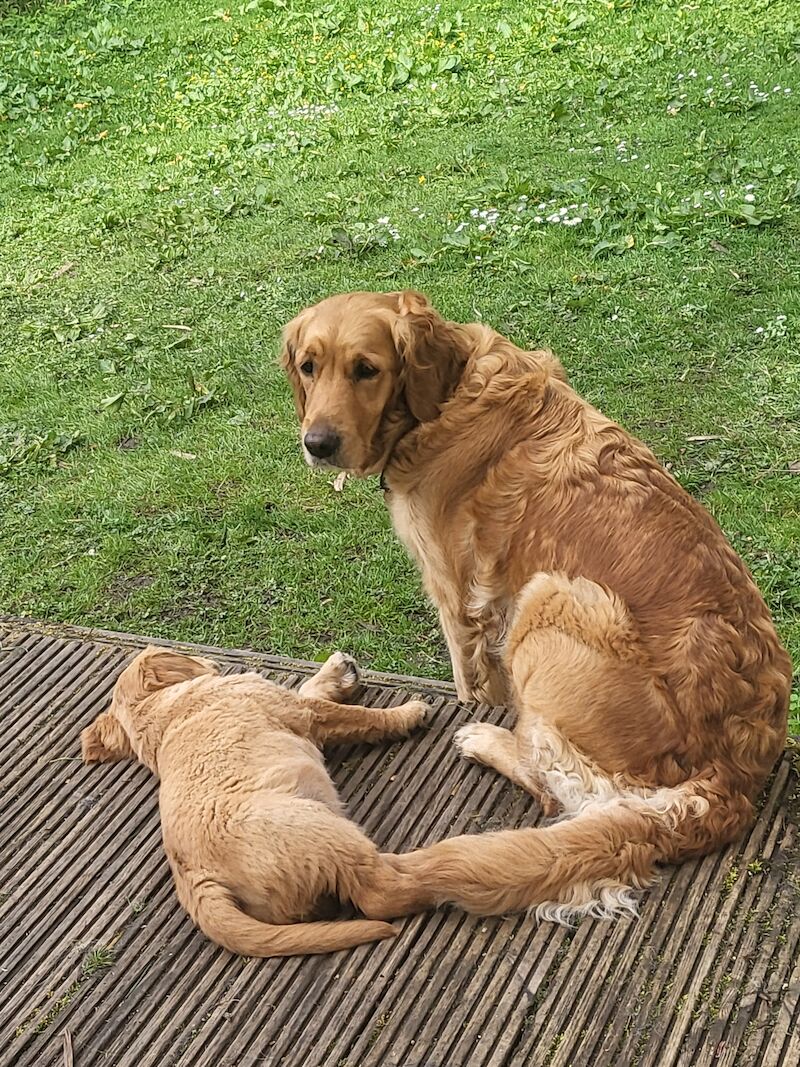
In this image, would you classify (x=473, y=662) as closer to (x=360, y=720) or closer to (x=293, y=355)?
(x=360, y=720)

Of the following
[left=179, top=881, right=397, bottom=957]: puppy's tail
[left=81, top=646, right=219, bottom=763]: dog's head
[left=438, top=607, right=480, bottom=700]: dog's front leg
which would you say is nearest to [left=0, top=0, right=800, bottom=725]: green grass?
[left=438, top=607, right=480, bottom=700]: dog's front leg

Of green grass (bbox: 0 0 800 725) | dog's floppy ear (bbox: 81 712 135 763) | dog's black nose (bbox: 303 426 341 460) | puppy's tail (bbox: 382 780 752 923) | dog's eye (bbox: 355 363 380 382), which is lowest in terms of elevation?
green grass (bbox: 0 0 800 725)

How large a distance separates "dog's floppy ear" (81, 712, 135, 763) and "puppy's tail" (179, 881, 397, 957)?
0.79 meters

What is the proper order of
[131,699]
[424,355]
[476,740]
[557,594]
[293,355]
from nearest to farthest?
[557,594]
[476,740]
[131,699]
[424,355]
[293,355]

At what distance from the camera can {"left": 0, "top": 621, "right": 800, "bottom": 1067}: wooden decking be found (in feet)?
7.42

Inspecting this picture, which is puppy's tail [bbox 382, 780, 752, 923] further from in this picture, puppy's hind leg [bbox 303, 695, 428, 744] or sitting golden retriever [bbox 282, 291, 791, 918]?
puppy's hind leg [bbox 303, 695, 428, 744]

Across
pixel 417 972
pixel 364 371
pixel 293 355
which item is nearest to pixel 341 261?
pixel 293 355

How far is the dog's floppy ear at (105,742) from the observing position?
3.20 metres

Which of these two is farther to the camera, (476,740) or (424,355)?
(424,355)

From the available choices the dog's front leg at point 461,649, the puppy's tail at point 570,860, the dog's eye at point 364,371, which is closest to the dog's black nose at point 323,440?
the dog's eye at point 364,371

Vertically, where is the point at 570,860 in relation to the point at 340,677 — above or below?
above

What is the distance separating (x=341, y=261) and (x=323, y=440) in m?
Result: 4.03

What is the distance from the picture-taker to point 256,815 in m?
2.52

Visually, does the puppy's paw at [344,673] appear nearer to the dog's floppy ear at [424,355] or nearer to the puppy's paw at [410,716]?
the puppy's paw at [410,716]
